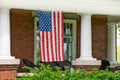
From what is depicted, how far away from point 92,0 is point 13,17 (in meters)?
3.31

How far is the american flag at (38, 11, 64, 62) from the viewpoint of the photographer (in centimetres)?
1508

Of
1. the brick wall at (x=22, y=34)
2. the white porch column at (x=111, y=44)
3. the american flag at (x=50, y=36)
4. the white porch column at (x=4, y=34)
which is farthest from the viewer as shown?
the white porch column at (x=111, y=44)

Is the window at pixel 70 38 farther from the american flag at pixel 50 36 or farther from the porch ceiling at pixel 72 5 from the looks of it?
the american flag at pixel 50 36

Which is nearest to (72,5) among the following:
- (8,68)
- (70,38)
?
(70,38)

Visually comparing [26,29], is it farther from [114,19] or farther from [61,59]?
[114,19]

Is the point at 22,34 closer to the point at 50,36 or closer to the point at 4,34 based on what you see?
the point at 50,36

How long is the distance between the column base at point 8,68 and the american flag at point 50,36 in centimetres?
149

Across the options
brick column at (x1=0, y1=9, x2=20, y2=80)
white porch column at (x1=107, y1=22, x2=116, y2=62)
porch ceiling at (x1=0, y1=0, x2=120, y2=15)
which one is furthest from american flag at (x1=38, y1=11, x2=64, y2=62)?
white porch column at (x1=107, y1=22, x2=116, y2=62)

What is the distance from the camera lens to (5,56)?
14.0 metres

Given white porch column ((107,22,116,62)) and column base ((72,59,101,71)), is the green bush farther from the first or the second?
white porch column ((107,22,116,62))

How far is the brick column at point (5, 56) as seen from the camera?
13.7 m

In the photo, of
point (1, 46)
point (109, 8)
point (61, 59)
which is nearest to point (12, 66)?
point (1, 46)

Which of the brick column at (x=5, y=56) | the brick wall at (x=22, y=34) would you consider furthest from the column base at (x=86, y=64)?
the brick column at (x=5, y=56)

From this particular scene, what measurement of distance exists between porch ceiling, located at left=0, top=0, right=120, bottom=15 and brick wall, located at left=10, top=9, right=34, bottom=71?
1.96m
